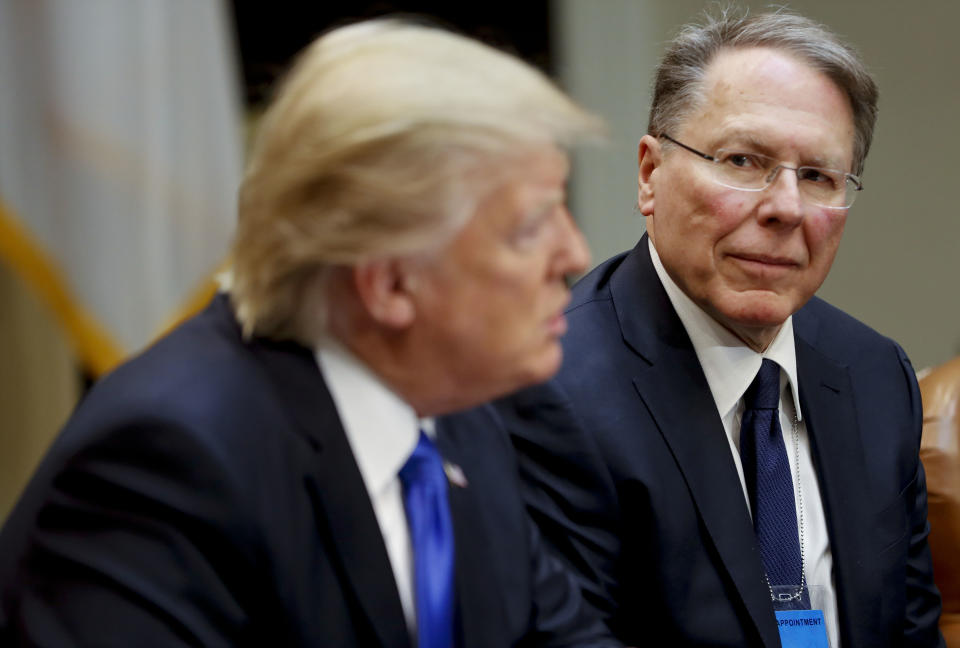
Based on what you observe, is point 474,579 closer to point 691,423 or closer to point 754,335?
point 691,423

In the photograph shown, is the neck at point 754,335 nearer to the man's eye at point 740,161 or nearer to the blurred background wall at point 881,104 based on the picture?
the man's eye at point 740,161

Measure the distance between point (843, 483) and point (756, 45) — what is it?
77cm

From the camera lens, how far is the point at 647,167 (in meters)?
2.07

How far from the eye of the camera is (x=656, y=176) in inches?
79.3

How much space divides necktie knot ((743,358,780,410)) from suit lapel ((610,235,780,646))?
0.31 feet

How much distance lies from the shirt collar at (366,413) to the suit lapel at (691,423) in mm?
713

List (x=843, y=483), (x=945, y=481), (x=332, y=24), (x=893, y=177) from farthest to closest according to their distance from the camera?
(x=893, y=177) → (x=332, y=24) → (x=945, y=481) → (x=843, y=483)

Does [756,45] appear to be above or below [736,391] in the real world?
above

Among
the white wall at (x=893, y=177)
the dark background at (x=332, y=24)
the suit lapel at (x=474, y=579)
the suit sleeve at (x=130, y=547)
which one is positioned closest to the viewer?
the suit sleeve at (x=130, y=547)

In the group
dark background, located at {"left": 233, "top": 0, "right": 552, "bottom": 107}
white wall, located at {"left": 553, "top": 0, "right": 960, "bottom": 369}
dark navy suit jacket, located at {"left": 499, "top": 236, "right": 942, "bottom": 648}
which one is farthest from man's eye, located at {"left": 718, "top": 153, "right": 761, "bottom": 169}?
white wall, located at {"left": 553, "top": 0, "right": 960, "bottom": 369}

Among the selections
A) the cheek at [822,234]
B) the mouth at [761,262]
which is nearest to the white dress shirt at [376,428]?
the mouth at [761,262]

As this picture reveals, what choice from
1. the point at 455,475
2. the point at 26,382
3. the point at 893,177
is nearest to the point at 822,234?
the point at 455,475

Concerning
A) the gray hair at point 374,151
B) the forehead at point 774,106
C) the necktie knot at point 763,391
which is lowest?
the necktie knot at point 763,391

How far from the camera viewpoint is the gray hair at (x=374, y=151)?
1.18 meters
